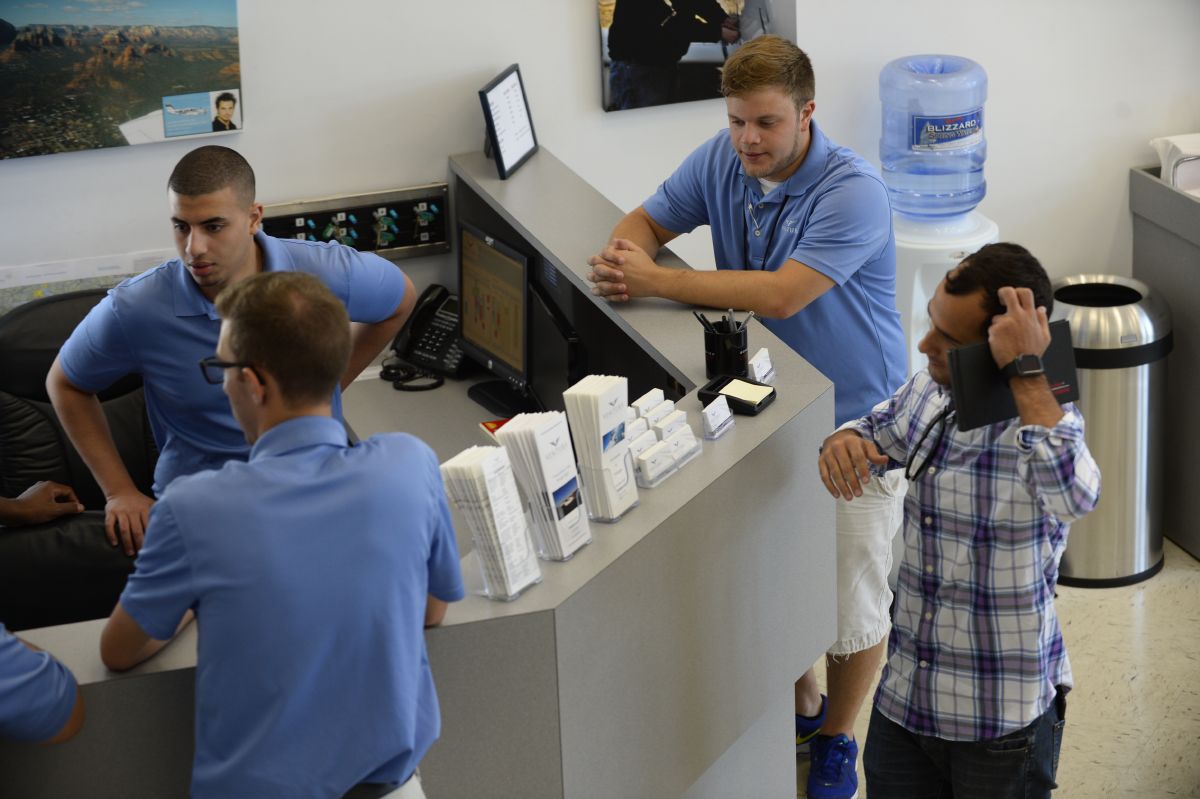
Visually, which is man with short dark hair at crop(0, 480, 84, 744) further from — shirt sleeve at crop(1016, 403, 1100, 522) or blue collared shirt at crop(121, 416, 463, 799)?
shirt sleeve at crop(1016, 403, 1100, 522)

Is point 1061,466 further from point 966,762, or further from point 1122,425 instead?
point 1122,425

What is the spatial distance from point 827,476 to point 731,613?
287 millimetres

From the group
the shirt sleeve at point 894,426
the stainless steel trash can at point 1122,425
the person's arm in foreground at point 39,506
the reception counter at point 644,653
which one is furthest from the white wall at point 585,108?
the shirt sleeve at point 894,426

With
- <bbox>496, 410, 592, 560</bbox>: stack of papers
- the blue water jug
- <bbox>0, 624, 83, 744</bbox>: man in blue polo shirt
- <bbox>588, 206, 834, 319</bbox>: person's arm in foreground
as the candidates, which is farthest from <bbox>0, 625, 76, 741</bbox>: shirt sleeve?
the blue water jug

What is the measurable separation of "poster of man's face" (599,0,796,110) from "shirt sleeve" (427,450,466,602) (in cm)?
239

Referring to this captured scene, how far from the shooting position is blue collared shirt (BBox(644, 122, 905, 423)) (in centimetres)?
290

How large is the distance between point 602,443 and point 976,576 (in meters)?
0.63

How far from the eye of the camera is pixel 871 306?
3039 mm

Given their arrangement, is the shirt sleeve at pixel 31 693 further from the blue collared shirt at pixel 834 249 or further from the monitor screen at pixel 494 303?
the monitor screen at pixel 494 303

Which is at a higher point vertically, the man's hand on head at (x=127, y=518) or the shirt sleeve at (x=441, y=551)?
the shirt sleeve at (x=441, y=551)

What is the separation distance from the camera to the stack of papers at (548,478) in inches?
80.6

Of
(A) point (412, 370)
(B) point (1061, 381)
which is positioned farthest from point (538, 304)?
(B) point (1061, 381)

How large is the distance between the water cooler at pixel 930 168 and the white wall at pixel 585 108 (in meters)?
0.11

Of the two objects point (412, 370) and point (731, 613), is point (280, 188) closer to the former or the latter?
point (412, 370)
